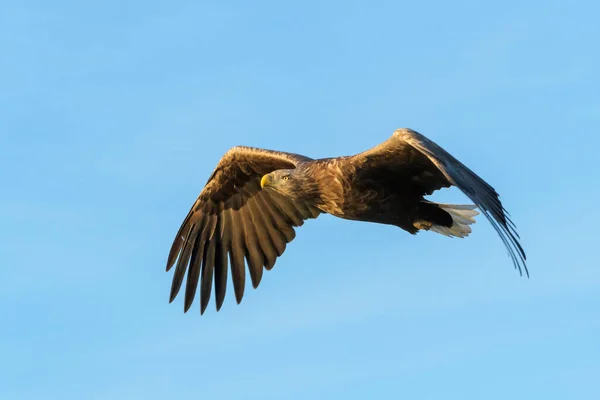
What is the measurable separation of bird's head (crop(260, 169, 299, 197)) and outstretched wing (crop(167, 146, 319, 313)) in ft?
3.83

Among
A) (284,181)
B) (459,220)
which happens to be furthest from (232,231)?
(459,220)

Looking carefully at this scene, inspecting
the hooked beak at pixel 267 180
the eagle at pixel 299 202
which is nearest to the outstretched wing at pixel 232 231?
the eagle at pixel 299 202

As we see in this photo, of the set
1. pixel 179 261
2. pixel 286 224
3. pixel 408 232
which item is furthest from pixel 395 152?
pixel 179 261

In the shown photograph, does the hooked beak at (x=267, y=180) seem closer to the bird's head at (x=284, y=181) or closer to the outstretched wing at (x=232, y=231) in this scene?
the bird's head at (x=284, y=181)

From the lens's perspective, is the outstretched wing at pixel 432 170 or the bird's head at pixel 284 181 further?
the bird's head at pixel 284 181

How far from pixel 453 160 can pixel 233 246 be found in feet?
12.7

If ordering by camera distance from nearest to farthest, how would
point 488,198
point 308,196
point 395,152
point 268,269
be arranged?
point 488,198, point 395,152, point 308,196, point 268,269

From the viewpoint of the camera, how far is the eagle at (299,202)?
978 cm

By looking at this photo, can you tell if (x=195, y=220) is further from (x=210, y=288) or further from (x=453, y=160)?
(x=453, y=160)

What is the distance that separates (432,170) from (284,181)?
1.43 metres

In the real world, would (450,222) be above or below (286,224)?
below

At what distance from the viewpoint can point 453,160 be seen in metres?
9.69

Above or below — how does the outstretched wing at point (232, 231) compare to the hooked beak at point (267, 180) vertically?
above

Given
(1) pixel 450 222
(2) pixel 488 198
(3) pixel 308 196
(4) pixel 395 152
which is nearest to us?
(2) pixel 488 198
